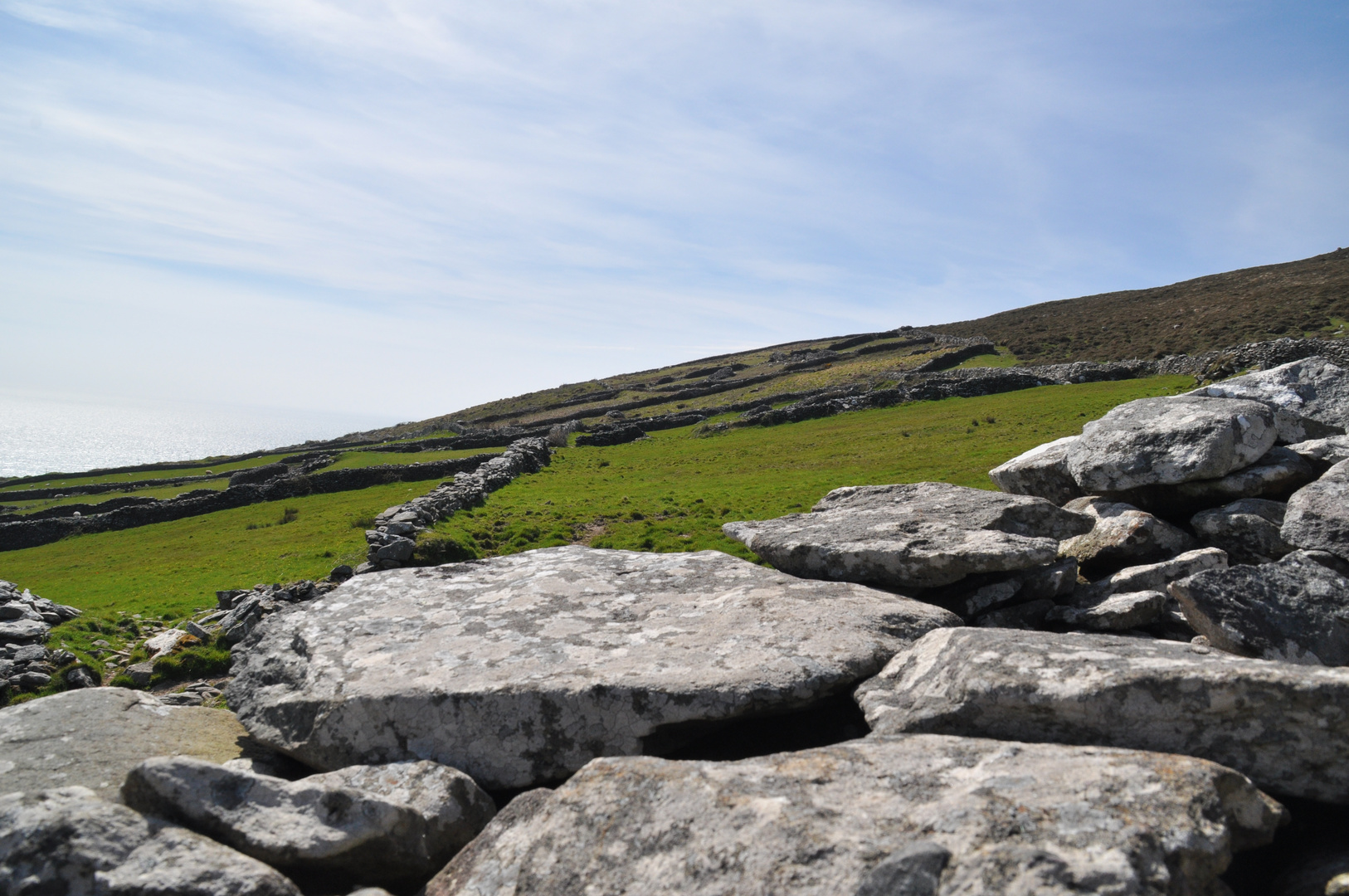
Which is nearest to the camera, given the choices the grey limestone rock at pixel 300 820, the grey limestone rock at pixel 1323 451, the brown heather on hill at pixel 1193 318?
the grey limestone rock at pixel 300 820

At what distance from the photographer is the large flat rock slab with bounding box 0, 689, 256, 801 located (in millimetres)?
6211

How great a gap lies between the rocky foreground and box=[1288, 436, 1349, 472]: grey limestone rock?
5cm

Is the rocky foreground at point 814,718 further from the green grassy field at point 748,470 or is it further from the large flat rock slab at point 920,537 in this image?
the green grassy field at point 748,470

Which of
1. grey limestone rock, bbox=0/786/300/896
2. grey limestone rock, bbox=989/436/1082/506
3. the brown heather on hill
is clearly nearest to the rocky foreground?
grey limestone rock, bbox=0/786/300/896

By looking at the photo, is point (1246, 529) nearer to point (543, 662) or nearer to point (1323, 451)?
point (1323, 451)

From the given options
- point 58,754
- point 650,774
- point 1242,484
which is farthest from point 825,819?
point 1242,484

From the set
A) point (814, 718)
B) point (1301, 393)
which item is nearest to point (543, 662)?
point (814, 718)

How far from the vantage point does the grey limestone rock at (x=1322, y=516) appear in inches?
298

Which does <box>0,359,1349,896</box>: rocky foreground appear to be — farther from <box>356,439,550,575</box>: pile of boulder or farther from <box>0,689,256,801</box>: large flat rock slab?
<box>356,439,550,575</box>: pile of boulder

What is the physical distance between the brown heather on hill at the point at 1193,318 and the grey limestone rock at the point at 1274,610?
62309mm

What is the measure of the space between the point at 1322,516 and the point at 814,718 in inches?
248

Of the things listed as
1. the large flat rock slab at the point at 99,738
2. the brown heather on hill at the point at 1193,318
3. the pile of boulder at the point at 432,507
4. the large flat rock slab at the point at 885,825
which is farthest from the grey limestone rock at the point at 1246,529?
the brown heather on hill at the point at 1193,318

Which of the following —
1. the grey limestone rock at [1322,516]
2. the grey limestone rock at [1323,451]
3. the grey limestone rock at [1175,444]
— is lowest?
the grey limestone rock at [1322,516]

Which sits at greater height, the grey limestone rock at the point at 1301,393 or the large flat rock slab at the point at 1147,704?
the grey limestone rock at the point at 1301,393
